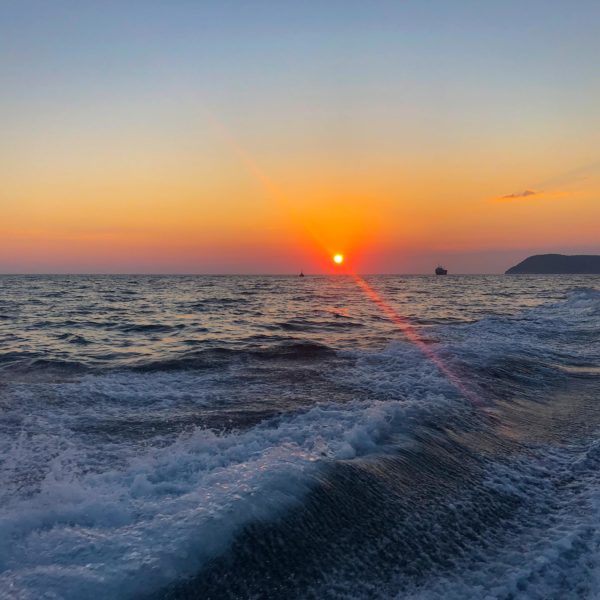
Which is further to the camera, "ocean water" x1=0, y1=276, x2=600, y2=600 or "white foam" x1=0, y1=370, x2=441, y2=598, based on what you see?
"ocean water" x1=0, y1=276, x2=600, y2=600

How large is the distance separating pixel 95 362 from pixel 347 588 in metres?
11.7

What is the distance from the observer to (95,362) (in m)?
13.5

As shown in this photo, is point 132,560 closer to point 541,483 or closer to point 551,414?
point 541,483

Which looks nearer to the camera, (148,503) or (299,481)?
(148,503)

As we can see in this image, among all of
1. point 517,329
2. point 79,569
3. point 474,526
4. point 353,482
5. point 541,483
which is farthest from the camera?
point 517,329

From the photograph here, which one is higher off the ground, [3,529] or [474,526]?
[3,529]

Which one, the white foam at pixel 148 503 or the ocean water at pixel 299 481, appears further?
the ocean water at pixel 299 481

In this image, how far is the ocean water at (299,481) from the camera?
3.73m

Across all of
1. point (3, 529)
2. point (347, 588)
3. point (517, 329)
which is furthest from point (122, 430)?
point (517, 329)

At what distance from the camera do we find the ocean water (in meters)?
3.73

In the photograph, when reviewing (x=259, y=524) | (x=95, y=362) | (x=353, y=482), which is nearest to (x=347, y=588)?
(x=259, y=524)

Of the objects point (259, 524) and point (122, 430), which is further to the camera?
point (122, 430)

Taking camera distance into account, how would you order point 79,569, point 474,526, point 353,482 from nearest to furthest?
point 79,569 < point 474,526 < point 353,482

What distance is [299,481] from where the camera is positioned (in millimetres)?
5090
